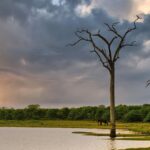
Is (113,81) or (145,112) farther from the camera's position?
(145,112)

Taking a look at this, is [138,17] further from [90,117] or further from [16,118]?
[16,118]

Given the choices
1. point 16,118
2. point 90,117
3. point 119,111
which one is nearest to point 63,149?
point 119,111

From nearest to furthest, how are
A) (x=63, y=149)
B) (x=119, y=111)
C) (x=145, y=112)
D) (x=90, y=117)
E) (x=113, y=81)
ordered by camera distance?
(x=63, y=149)
(x=113, y=81)
(x=145, y=112)
(x=119, y=111)
(x=90, y=117)

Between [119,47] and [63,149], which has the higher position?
[119,47]

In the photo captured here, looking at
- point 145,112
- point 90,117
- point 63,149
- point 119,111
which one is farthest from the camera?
point 90,117

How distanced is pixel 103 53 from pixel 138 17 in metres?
7.05

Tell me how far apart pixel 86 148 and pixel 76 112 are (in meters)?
153

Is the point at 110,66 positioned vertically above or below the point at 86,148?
above

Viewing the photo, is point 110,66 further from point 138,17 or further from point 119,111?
point 119,111

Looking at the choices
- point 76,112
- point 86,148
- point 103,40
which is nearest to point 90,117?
point 76,112

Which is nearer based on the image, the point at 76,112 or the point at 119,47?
the point at 119,47

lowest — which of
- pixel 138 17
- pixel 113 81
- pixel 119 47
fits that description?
pixel 113 81

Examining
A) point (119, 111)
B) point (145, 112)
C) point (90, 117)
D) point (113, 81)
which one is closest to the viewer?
point (113, 81)

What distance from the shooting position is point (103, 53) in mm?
66188
